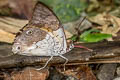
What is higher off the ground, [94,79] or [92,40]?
[92,40]

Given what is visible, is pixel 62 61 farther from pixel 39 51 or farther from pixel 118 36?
pixel 118 36

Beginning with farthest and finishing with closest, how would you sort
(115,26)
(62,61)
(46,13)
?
(115,26) < (62,61) < (46,13)

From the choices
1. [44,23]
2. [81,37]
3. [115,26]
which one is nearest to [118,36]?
[115,26]

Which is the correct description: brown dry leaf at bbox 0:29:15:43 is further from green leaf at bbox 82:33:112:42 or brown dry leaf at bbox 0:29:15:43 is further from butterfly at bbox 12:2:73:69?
green leaf at bbox 82:33:112:42

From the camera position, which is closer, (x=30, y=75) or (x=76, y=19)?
(x=30, y=75)

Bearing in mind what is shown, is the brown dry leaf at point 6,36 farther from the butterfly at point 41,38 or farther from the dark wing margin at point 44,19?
the dark wing margin at point 44,19

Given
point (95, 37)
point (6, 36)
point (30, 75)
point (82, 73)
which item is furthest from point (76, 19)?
point (30, 75)

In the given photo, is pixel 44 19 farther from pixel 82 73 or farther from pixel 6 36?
pixel 6 36
